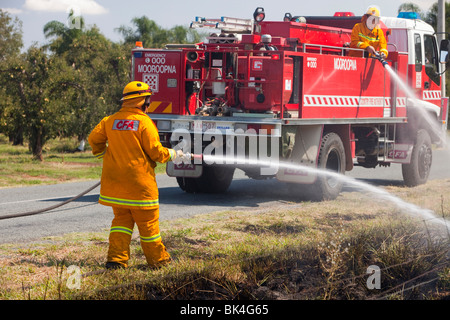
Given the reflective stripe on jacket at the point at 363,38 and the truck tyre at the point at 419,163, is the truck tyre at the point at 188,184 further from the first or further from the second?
the truck tyre at the point at 419,163

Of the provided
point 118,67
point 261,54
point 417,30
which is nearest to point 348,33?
point 417,30

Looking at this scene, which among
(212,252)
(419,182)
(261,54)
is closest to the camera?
(212,252)

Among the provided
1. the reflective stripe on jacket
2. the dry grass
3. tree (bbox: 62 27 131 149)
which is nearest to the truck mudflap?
the reflective stripe on jacket

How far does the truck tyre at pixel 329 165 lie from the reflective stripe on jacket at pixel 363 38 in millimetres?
1632

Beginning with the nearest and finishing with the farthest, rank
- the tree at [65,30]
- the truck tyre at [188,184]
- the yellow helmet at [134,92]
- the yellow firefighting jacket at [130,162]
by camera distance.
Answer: the yellow firefighting jacket at [130,162] < the yellow helmet at [134,92] < the truck tyre at [188,184] < the tree at [65,30]

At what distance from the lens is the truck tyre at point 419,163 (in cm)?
1298

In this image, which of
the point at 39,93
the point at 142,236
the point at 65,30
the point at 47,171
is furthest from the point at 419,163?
the point at 65,30

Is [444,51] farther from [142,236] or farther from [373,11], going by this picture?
[142,236]

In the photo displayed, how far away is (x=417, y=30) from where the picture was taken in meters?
13.2


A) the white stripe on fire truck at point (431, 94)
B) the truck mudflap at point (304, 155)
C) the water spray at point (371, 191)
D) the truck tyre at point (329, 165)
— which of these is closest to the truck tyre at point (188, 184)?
the water spray at point (371, 191)

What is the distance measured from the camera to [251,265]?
5.61 metres
